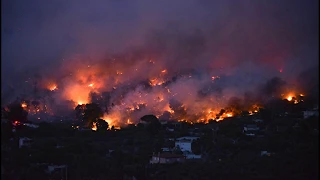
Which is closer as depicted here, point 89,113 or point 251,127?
point 251,127

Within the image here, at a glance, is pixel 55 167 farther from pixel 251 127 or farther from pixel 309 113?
pixel 251 127

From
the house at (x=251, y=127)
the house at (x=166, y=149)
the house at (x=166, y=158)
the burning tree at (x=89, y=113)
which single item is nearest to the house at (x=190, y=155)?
the house at (x=166, y=158)

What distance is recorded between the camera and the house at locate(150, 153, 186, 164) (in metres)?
14.4

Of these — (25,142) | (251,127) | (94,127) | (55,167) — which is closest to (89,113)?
(94,127)

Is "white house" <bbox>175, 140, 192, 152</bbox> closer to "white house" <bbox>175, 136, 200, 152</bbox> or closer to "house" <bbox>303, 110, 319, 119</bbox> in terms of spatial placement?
"white house" <bbox>175, 136, 200, 152</bbox>

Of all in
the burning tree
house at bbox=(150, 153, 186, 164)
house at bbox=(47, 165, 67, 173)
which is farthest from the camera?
the burning tree

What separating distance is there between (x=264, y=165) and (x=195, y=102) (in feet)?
34.5

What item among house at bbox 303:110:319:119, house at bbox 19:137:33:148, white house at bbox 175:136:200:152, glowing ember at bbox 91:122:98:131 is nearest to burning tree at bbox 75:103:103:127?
glowing ember at bbox 91:122:98:131

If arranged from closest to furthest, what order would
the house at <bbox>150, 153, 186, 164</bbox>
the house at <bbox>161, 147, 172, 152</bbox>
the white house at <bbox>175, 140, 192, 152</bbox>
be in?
1. the house at <bbox>150, 153, 186, 164</bbox>
2. the house at <bbox>161, 147, 172, 152</bbox>
3. the white house at <bbox>175, 140, 192, 152</bbox>

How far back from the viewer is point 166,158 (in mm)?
14516

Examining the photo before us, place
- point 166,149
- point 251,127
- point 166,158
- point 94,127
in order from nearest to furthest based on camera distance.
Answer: point 166,158 < point 166,149 < point 251,127 < point 94,127

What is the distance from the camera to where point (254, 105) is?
22.1 m

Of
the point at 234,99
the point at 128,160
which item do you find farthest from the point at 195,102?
the point at 128,160

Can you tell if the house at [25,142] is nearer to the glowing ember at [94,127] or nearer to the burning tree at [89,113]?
the glowing ember at [94,127]
